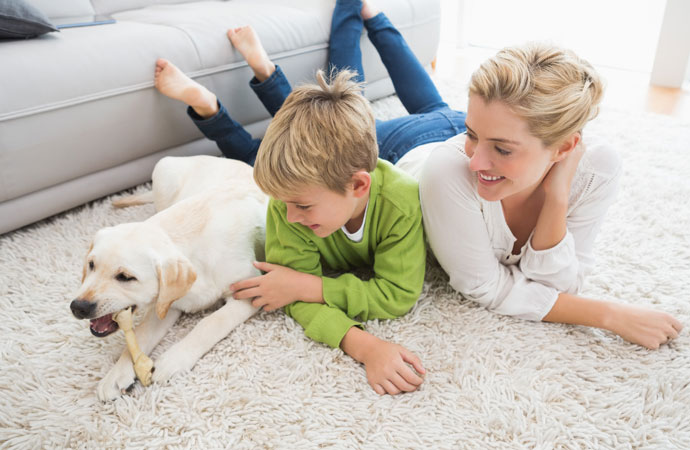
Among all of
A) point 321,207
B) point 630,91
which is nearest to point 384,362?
point 321,207

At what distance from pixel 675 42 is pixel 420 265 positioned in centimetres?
212

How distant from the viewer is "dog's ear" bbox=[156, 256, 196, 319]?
900 mm

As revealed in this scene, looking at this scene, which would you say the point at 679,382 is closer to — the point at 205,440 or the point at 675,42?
the point at 205,440

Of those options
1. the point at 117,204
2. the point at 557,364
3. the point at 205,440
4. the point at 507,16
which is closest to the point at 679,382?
the point at 557,364

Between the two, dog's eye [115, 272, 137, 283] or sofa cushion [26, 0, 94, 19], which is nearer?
dog's eye [115, 272, 137, 283]

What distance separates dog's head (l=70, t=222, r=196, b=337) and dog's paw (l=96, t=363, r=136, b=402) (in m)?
0.07

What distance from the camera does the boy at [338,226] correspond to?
2.84ft

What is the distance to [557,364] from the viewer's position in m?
0.92

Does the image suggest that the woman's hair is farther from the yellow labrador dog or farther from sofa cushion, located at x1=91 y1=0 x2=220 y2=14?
sofa cushion, located at x1=91 y1=0 x2=220 y2=14

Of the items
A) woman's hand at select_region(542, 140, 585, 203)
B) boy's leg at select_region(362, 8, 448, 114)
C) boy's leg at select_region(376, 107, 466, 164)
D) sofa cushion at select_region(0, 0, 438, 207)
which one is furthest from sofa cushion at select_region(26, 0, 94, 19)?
woman's hand at select_region(542, 140, 585, 203)

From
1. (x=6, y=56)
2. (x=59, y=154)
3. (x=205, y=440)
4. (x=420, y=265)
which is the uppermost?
(x=6, y=56)

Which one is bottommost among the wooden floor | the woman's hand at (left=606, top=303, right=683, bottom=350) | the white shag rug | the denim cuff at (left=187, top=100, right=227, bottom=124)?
the white shag rug

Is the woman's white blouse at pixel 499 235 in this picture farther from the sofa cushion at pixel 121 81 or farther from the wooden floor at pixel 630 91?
the wooden floor at pixel 630 91

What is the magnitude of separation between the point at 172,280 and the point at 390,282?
0.41m
